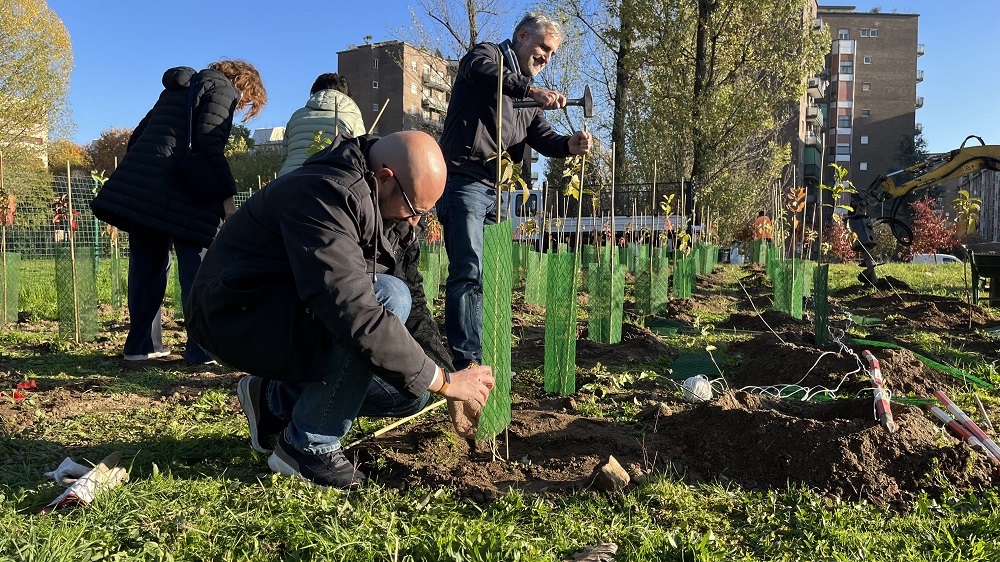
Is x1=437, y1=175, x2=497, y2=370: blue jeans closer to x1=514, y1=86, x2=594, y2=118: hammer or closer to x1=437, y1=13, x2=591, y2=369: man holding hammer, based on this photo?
x1=437, y1=13, x2=591, y2=369: man holding hammer

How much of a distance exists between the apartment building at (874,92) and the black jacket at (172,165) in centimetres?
6650

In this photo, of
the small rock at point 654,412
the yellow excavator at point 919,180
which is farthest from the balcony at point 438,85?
the small rock at point 654,412

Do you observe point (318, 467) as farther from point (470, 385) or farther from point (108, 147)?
point (108, 147)

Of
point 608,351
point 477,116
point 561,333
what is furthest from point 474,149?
point 608,351

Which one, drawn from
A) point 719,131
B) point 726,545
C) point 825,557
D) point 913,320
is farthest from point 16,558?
point 719,131

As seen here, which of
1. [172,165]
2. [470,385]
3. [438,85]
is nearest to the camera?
[470,385]

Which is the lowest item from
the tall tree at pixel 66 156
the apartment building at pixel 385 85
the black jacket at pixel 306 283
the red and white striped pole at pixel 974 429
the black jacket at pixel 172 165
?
the red and white striped pole at pixel 974 429

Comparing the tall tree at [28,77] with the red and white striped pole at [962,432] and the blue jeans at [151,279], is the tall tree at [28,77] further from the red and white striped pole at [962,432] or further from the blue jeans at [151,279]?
the red and white striped pole at [962,432]

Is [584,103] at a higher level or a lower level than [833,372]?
higher

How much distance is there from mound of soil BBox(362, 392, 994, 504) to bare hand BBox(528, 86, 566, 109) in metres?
1.39

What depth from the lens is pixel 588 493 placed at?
199cm

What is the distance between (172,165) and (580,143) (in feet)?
7.04

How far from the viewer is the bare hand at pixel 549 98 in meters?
3.00

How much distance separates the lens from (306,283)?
5.83 ft
